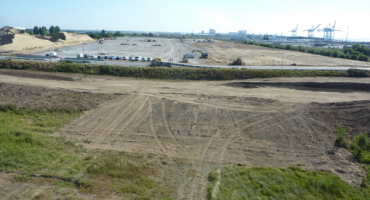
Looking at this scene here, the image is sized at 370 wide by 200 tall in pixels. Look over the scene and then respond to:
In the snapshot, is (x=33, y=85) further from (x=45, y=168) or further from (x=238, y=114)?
(x=238, y=114)

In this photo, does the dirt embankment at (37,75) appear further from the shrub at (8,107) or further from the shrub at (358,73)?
the shrub at (358,73)

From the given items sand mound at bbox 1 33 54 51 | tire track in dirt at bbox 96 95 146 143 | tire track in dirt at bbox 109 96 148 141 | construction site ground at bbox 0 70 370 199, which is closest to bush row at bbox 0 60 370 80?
construction site ground at bbox 0 70 370 199

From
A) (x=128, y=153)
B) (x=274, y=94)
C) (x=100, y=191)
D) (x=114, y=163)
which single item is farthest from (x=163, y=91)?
(x=100, y=191)

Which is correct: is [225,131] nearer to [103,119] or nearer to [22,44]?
[103,119]

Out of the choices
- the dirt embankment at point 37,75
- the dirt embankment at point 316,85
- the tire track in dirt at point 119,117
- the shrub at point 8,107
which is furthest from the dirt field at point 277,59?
the shrub at point 8,107

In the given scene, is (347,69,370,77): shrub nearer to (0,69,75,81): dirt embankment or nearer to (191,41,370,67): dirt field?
(191,41,370,67): dirt field
